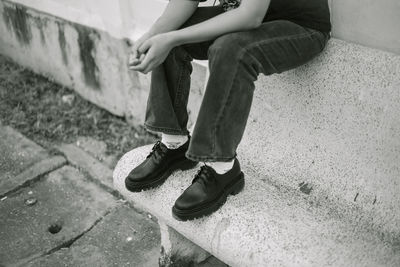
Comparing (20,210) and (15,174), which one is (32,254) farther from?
(15,174)

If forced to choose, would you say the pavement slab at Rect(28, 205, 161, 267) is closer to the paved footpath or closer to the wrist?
the paved footpath

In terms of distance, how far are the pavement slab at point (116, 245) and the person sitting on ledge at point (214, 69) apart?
2.05 feet

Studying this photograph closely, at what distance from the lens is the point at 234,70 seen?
1.54m

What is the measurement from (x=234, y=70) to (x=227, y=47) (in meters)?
0.08

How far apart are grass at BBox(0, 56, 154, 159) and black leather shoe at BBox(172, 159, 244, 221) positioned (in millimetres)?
1500

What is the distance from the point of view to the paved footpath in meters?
2.36

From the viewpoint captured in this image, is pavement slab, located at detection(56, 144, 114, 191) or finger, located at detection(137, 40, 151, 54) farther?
pavement slab, located at detection(56, 144, 114, 191)

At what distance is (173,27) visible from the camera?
189 cm

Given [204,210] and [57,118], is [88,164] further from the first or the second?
[204,210]

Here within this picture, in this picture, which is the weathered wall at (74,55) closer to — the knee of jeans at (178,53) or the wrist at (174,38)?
the knee of jeans at (178,53)

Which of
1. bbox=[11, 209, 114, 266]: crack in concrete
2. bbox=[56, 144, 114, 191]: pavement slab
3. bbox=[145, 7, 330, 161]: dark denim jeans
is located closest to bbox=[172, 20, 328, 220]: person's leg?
bbox=[145, 7, 330, 161]: dark denim jeans

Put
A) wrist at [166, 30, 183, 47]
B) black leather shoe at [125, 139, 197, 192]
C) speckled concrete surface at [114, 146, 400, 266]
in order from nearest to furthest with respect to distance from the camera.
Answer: speckled concrete surface at [114, 146, 400, 266] → wrist at [166, 30, 183, 47] → black leather shoe at [125, 139, 197, 192]

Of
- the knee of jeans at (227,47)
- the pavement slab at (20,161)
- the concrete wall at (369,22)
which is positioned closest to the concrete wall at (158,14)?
the concrete wall at (369,22)

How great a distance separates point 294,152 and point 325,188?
20 centimetres
